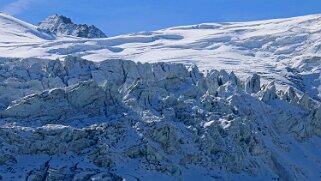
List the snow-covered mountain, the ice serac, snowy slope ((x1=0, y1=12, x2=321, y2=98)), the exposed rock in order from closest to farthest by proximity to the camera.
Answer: the ice serac < the snow-covered mountain < the exposed rock < snowy slope ((x1=0, y1=12, x2=321, y2=98))

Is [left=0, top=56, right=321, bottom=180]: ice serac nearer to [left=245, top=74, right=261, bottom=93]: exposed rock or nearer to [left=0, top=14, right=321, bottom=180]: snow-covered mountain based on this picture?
[left=0, top=14, right=321, bottom=180]: snow-covered mountain

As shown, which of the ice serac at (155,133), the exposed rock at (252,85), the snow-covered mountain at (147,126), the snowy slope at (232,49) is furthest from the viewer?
the snowy slope at (232,49)

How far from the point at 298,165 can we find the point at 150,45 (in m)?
114

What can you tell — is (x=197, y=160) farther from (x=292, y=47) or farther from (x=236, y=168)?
(x=292, y=47)

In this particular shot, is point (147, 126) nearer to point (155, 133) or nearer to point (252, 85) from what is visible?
point (155, 133)

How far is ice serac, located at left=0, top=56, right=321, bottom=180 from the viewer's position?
60.8 meters

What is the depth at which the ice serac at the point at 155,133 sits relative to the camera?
2392 inches

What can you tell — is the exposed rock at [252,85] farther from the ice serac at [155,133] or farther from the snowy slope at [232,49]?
the snowy slope at [232,49]

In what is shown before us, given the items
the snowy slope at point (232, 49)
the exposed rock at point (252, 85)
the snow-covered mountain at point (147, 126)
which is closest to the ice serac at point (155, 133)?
the snow-covered mountain at point (147, 126)

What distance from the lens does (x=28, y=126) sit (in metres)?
63.8

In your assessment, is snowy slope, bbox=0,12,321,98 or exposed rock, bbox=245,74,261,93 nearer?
exposed rock, bbox=245,74,261,93

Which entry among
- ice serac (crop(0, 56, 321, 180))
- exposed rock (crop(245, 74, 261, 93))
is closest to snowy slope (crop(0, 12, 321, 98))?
exposed rock (crop(245, 74, 261, 93))

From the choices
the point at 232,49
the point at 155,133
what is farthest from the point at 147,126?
the point at 232,49

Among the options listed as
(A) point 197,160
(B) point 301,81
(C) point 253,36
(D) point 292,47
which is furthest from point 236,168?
(C) point 253,36
